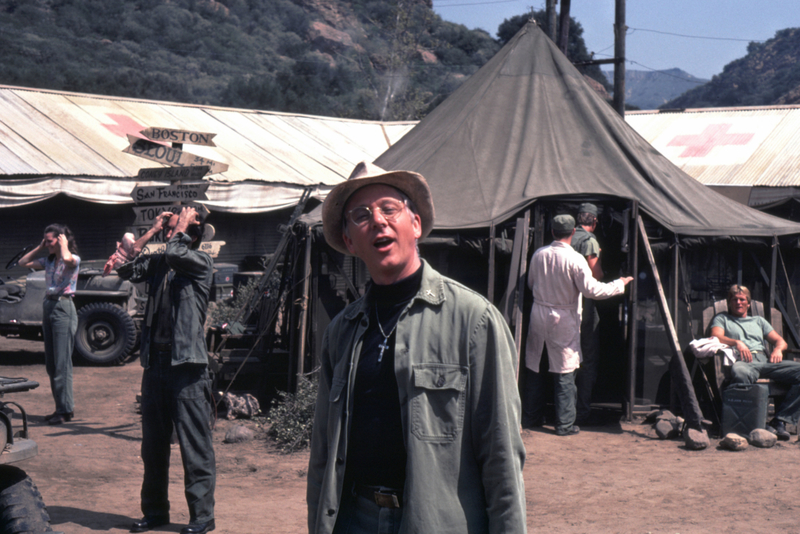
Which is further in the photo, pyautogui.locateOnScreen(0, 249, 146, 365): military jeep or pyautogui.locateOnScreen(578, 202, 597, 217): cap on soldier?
pyautogui.locateOnScreen(0, 249, 146, 365): military jeep

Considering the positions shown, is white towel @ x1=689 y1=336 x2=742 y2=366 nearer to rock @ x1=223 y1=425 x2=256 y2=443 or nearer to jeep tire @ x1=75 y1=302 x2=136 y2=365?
rock @ x1=223 y1=425 x2=256 y2=443

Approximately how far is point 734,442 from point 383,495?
220 inches

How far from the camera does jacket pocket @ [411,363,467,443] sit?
2.17 meters

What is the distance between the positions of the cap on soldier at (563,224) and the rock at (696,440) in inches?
81.3

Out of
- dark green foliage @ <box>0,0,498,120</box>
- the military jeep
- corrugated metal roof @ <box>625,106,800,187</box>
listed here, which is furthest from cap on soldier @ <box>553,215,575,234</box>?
dark green foliage @ <box>0,0,498,120</box>

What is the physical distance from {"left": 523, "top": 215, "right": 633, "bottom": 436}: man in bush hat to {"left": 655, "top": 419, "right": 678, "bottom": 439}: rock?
74 cm

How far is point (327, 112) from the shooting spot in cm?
4709

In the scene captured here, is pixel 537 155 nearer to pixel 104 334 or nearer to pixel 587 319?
pixel 587 319

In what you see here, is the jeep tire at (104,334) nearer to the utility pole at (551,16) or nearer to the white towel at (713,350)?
→ the utility pole at (551,16)

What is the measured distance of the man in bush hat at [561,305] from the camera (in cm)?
723

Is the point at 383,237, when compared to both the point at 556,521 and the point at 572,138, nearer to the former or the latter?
the point at 556,521

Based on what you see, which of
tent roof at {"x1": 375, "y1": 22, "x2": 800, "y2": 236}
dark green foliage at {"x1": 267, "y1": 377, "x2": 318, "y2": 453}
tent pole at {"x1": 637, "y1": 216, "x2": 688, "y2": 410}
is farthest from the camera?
tent roof at {"x1": 375, "y1": 22, "x2": 800, "y2": 236}

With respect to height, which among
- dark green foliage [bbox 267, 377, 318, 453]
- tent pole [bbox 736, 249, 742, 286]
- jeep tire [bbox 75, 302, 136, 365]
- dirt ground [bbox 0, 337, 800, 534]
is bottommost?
dirt ground [bbox 0, 337, 800, 534]

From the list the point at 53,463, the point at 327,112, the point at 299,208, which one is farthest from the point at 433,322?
the point at 327,112
